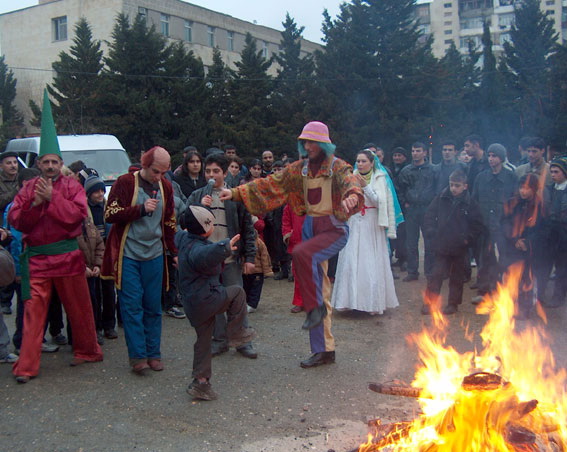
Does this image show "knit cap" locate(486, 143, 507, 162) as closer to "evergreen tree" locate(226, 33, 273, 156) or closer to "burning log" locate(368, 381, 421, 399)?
"burning log" locate(368, 381, 421, 399)

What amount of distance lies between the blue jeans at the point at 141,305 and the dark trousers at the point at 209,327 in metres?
0.79

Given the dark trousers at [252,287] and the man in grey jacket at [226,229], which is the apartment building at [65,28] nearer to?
the dark trousers at [252,287]

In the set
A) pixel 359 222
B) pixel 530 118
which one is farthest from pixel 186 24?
pixel 359 222

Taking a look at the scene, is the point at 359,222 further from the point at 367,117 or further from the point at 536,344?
the point at 367,117

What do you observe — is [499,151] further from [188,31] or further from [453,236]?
[188,31]

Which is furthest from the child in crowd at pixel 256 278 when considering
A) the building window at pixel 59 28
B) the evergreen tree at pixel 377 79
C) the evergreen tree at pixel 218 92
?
the building window at pixel 59 28

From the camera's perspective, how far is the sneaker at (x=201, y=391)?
16.0 feet

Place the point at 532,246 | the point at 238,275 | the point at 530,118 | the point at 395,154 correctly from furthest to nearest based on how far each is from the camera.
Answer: the point at 530,118, the point at 395,154, the point at 532,246, the point at 238,275

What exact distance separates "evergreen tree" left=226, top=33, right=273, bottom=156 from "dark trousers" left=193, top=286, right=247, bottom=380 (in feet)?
74.3

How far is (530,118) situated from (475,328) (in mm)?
24315

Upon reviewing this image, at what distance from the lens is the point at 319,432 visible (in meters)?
4.32

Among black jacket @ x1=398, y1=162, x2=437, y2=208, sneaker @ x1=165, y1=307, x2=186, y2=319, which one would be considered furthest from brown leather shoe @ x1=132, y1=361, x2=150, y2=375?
black jacket @ x1=398, y1=162, x2=437, y2=208

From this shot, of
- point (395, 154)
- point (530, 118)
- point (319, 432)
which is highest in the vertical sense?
point (530, 118)

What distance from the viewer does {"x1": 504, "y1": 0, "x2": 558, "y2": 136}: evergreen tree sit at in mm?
30344
